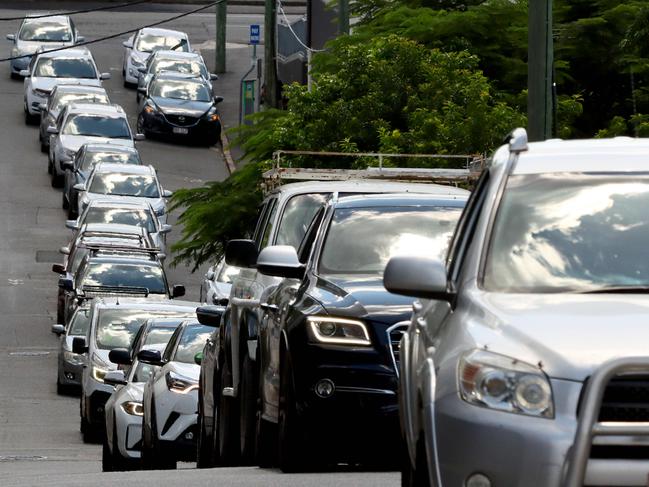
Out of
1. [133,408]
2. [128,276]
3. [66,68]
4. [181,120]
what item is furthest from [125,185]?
[133,408]

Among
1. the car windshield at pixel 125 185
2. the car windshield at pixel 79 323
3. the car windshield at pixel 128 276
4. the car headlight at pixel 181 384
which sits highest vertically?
the car headlight at pixel 181 384

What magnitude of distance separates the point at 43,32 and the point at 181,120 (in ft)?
28.5

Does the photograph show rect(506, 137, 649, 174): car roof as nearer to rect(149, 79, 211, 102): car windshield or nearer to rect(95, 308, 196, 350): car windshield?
rect(95, 308, 196, 350): car windshield

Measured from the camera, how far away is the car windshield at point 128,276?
1309 inches

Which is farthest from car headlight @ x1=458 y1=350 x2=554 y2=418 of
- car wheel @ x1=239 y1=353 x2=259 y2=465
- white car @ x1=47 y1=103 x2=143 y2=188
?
white car @ x1=47 y1=103 x2=143 y2=188

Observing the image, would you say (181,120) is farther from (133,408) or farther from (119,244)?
(133,408)

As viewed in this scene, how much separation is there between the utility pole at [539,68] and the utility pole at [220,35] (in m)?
40.6

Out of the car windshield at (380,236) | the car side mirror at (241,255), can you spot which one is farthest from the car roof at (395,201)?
the car side mirror at (241,255)

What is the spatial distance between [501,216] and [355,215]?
4.53m

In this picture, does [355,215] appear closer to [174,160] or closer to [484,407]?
[484,407]

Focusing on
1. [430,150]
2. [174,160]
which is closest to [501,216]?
[430,150]

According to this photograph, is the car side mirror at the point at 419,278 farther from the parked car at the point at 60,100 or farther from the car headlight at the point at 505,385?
the parked car at the point at 60,100

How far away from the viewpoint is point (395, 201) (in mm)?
12391

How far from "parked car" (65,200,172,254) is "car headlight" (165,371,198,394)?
20351 mm
